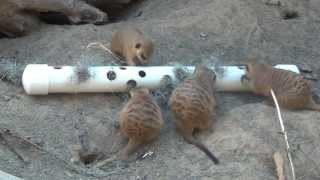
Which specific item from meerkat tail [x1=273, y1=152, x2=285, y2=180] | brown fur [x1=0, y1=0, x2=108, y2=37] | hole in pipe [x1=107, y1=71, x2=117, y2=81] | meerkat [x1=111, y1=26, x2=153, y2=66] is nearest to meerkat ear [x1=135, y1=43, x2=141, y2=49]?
meerkat [x1=111, y1=26, x2=153, y2=66]

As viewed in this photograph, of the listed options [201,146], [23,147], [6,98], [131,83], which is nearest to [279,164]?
[201,146]

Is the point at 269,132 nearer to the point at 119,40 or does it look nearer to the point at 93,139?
the point at 93,139

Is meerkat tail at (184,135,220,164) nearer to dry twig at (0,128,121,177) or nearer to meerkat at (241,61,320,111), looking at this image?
dry twig at (0,128,121,177)

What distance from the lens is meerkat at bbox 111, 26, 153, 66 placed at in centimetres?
422

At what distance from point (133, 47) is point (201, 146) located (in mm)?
943

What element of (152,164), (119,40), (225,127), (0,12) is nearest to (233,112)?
(225,127)

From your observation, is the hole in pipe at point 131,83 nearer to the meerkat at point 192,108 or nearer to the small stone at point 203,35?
the meerkat at point 192,108

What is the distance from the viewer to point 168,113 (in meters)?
3.89

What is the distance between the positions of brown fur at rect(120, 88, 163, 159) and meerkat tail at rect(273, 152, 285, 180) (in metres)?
0.60

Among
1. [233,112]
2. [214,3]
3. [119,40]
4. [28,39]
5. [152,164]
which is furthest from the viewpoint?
[214,3]

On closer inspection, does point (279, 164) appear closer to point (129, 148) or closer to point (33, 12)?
point (129, 148)

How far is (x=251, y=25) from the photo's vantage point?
16.5ft

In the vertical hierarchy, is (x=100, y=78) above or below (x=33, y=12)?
above

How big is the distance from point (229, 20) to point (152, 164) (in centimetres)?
184
